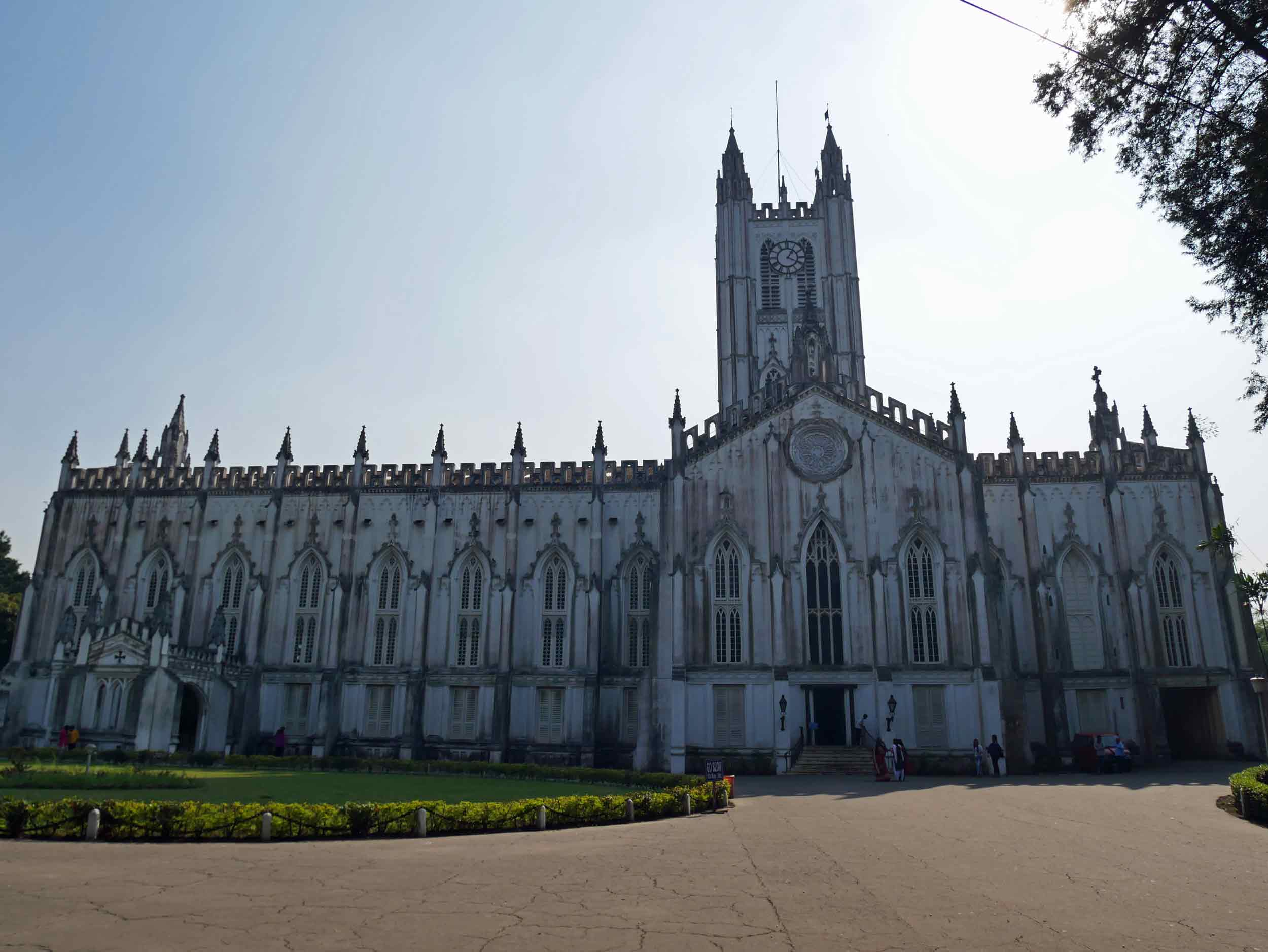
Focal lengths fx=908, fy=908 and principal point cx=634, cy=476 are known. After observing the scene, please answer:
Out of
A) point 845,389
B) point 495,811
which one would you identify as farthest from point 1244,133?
point 845,389

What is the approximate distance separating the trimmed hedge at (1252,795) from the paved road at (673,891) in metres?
0.93

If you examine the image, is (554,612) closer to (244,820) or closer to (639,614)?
(639,614)

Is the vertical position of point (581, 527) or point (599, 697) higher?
point (581, 527)

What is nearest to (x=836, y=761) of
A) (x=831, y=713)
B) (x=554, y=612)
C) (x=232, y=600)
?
(x=831, y=713)

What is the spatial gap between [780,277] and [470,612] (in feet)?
104

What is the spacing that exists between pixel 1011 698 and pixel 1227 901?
80.5 ft

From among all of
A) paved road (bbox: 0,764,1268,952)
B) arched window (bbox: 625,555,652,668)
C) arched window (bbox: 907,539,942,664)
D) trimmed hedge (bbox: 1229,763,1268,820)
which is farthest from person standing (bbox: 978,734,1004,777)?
arched window (bbox: 625,555,652,668)

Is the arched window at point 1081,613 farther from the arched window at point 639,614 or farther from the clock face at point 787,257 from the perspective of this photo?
the clock face at point 787,257

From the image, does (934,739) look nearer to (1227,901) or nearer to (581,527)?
(581,527)

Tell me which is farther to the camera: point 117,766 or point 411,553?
point 411,553

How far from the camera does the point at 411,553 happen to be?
4219cm

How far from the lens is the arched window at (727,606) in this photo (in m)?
36.4

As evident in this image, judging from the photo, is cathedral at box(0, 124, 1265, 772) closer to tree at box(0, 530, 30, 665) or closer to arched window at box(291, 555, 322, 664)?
arched window at box(291, 555, 322, 664)

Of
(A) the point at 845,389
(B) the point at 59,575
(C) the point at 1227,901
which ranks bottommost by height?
(C) the point at 1227,901
